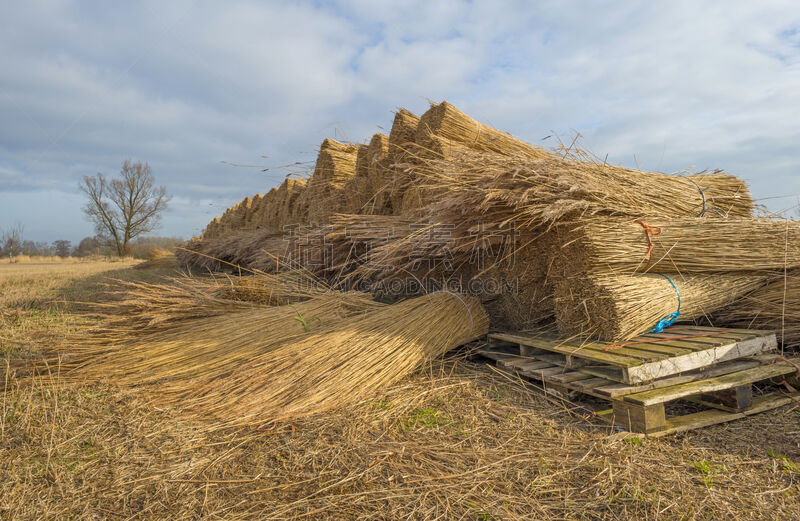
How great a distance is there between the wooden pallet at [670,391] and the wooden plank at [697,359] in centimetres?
5

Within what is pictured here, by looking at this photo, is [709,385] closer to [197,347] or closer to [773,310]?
[773,310]

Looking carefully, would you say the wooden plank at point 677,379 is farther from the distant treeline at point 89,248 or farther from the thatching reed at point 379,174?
the distant treeline at point 89,248

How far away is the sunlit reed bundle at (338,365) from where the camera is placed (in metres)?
2.54

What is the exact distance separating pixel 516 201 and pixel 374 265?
4.65ft

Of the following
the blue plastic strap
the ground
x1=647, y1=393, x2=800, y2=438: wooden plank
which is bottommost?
x1=647, y1=393, x2=800, y2=438: wooden plank

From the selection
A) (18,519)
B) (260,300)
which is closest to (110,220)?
(260,300)

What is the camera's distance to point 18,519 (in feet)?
5.24

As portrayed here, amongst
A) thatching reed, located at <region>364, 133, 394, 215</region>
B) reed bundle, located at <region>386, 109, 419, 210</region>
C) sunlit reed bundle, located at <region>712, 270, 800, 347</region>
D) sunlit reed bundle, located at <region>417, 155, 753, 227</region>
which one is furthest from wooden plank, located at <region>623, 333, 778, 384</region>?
thatching reed, located at <region>364, 133, 394, 215</region>

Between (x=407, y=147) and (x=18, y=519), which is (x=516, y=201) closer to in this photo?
(x=407, y=147)

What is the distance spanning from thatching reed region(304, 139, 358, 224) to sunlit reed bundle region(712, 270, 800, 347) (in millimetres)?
4467

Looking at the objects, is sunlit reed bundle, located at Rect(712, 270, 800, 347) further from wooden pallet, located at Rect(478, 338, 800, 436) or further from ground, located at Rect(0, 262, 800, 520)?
ground, located at Rect(0, 262, 800, 520)

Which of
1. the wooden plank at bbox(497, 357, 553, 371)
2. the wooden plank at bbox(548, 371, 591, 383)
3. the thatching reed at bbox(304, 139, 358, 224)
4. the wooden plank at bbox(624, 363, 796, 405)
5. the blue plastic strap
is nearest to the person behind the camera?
the wooden plank at bbox(624, 363, 796, 405)

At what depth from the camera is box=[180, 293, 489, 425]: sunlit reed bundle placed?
2.54 metres

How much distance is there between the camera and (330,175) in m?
6.18
